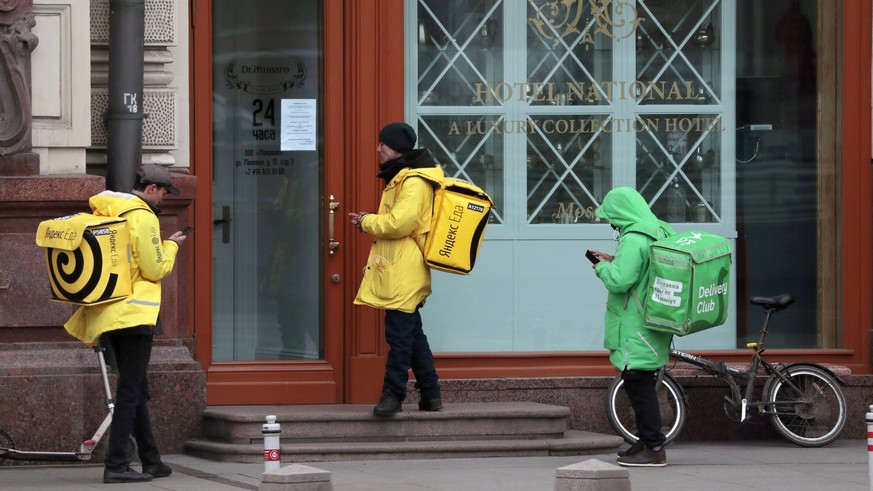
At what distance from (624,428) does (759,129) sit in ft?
8.40

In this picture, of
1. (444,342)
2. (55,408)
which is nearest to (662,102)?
(444,342)

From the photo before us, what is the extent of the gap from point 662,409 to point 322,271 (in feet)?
8.41

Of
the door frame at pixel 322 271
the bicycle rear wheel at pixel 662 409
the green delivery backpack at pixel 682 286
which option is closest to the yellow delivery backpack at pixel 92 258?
the door frame at pixel 322 271

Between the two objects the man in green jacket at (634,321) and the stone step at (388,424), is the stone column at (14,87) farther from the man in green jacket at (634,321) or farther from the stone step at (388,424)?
the man in green jacket at (634,321)

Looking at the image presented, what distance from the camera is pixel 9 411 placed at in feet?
30.5

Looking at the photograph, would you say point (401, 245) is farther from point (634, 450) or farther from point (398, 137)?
point (634, 450)

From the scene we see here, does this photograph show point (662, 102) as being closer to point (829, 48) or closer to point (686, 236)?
point (829, 48)

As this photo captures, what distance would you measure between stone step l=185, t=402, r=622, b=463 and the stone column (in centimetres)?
206

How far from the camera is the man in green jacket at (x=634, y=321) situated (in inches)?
356

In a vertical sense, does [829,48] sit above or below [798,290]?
above

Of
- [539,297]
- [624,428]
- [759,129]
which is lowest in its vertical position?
[624,428]

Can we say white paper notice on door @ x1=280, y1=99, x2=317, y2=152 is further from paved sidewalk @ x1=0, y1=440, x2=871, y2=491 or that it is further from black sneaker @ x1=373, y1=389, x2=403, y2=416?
paved sidewalk @ x1=0, y1=440, x2=871, y2=491

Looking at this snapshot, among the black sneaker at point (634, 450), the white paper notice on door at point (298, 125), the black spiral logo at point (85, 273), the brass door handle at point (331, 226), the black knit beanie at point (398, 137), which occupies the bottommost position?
the black sneaker at point (634, 450)

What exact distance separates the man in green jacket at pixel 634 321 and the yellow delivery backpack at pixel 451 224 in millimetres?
858
